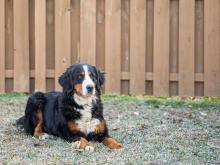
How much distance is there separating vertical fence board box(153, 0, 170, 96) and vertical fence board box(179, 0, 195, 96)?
0.20 m

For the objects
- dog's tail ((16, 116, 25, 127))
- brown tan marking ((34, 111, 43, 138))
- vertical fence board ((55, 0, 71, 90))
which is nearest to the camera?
brown tan marking ((34, 111, 43, 138))

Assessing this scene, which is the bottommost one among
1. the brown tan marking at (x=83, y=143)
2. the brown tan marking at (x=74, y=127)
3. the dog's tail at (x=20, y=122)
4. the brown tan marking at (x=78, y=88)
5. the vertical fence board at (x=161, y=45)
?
the brown tan marking at (x=83, y=143)

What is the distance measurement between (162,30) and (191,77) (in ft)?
2.63

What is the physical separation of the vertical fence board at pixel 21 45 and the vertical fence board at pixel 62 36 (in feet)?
1.51

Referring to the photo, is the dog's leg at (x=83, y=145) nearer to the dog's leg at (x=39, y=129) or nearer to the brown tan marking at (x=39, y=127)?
the dog's leg at (x=39, y=129)

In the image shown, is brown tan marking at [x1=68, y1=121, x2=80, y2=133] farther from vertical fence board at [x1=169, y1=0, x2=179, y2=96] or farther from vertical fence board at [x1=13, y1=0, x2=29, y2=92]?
vertical fence board at [x1=13, y1=0, x2=29, y2=92]

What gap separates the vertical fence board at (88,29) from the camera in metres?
9.63

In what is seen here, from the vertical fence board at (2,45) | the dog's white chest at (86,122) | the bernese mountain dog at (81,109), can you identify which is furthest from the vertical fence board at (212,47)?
the dog's white chest at (86,122)

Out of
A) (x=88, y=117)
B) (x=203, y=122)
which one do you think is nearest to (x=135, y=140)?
(x=88, y=117)

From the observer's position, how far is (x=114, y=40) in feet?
31.5

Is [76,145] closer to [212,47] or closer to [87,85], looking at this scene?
[87,85]

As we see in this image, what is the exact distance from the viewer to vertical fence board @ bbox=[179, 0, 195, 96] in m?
9.37

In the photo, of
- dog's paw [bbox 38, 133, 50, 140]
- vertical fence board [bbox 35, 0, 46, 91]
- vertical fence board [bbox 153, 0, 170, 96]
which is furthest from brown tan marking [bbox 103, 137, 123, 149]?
vertical fence board [bbox 35, 0, 46, 91]

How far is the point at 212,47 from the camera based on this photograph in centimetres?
937
